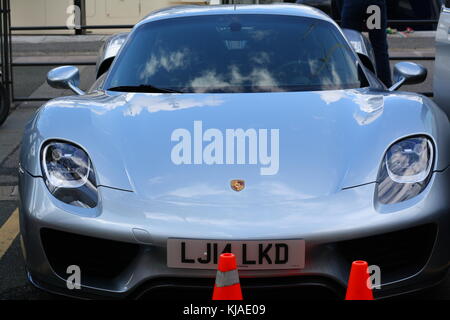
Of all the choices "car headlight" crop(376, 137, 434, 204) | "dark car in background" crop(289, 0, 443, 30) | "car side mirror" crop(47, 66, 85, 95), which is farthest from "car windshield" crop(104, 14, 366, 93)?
"dark car in background" crop(289, 0, 443, 30)

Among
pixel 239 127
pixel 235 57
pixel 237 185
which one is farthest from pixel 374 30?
pixel 237 185

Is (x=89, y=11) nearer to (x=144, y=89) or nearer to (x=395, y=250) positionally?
(x=144, y=89)

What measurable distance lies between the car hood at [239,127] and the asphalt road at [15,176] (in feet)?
1.94

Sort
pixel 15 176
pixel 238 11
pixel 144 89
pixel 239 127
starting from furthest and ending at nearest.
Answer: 1. pixel 15 176
2. pixel 238 11
3. pixel 144 89
4. pixel 239 127

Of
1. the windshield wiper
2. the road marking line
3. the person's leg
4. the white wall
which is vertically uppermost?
the windshield wiper

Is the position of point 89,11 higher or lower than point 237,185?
lower

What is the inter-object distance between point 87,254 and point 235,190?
23.9 inches

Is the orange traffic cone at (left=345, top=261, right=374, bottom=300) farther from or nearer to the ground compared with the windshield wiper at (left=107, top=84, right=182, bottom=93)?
nearer to the ground

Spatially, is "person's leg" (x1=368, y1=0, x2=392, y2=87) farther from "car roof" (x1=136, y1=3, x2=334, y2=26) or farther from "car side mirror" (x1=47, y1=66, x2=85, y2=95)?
"car side mirror" (x1=47, y1=66, x2=85, y2=95)

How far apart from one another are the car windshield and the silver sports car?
22 centimetres

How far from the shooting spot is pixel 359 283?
322cm

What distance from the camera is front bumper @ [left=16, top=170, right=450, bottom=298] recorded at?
347 centimetres

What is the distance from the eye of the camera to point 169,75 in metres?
4.77

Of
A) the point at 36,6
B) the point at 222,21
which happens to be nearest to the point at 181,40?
the point at 222,21
